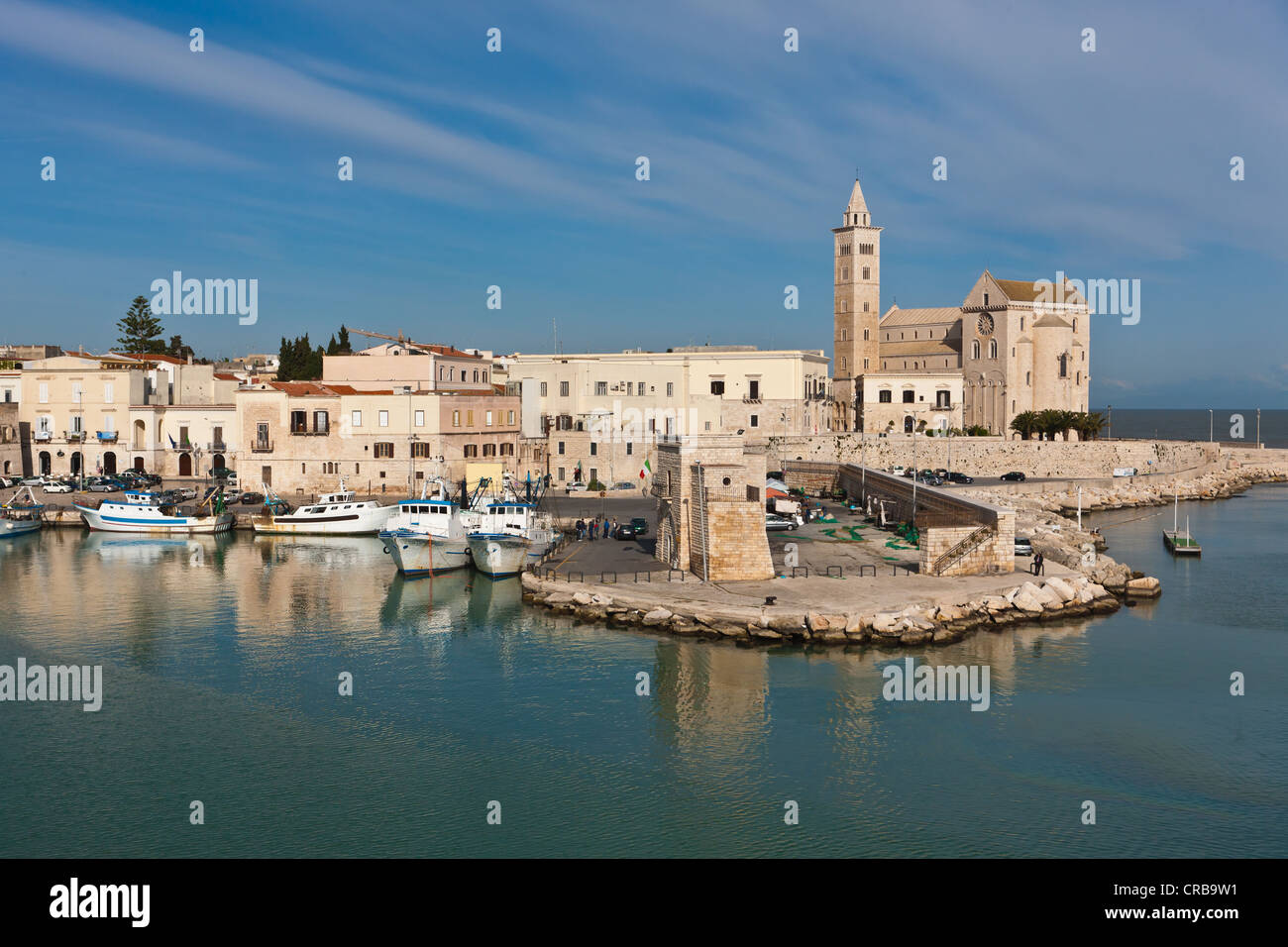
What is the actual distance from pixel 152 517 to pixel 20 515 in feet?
21.7

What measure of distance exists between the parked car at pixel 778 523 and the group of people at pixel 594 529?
5674 mm

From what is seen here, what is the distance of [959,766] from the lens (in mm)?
18375

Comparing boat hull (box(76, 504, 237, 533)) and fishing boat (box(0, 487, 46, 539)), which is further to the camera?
fishing boat (box(0, 487, 46, 539))

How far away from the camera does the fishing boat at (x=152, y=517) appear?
45750 millimetres

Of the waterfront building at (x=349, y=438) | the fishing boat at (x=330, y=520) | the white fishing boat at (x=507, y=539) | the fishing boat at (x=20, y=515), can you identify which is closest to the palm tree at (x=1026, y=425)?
the waterfront building at (x=349, y=438)

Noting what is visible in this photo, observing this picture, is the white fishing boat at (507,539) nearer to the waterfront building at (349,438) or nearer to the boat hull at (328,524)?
the boat hull at (328,524)

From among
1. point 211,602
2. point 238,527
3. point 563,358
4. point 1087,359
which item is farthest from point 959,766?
point 1087,359

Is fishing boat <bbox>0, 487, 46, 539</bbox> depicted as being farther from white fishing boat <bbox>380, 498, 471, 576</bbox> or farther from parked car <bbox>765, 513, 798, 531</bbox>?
parked car <bbox>765, 513, 798, 531</bbox>

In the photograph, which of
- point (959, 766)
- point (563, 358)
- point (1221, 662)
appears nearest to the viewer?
point (959, 766)

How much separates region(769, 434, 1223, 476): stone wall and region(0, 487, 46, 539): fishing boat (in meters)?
39.0

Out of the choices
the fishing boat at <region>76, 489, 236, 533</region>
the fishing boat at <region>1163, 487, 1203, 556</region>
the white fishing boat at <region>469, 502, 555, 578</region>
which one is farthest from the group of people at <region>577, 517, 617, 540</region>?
the fishing boat at <region>1163, 487, 1203, 556</region>

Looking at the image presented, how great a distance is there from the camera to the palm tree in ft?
230
